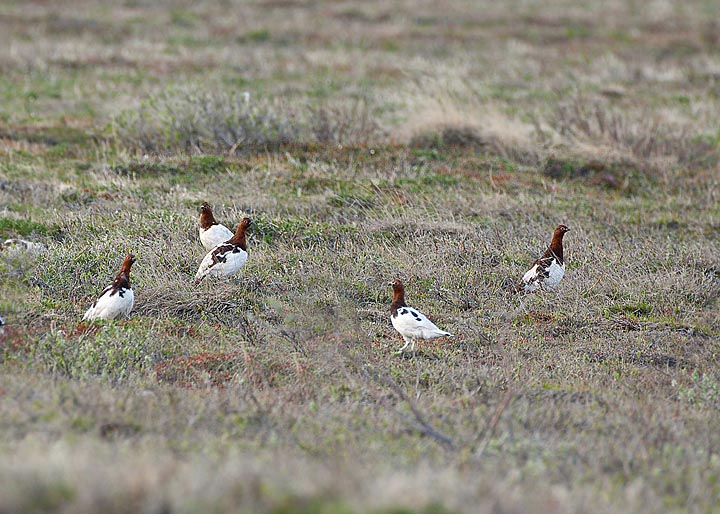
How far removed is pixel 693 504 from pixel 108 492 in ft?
9.13

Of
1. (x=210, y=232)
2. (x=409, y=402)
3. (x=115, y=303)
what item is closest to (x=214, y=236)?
(x=210, y=232)

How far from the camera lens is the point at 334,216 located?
10.6m

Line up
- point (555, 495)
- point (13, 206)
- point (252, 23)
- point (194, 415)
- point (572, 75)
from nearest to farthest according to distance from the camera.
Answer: point (555, 495) < point (194, 415) < point (13, 206) < point (572, 75) < point (252, 23)

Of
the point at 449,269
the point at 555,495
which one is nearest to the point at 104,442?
the point at 555,495

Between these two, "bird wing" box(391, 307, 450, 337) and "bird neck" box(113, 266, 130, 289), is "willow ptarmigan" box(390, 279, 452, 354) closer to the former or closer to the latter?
"bird wing" box(391, 307, 450, 337)

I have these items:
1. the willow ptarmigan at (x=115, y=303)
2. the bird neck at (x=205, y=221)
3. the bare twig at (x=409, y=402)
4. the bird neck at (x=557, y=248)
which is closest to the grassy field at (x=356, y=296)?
the bare twig at (x=409, y=402)

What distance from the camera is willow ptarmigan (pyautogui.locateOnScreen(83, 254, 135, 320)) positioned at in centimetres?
707

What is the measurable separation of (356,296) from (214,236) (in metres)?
1.58

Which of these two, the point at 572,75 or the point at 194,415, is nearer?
the point at 194,415

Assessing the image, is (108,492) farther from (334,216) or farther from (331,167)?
(331,167)

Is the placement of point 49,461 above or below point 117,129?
above

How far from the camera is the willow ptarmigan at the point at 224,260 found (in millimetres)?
8016

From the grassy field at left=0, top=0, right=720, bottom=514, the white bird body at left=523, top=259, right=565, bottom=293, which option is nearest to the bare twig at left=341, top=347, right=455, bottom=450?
the grassy field at left=0, top=0, right=720, bottom=514

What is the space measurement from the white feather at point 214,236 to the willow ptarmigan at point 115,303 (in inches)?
64.4
